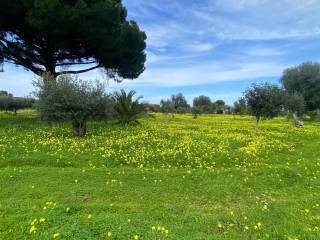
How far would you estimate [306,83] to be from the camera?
58.6m

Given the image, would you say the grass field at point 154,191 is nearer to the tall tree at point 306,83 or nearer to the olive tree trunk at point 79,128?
the olive tree trunk at point 79,128

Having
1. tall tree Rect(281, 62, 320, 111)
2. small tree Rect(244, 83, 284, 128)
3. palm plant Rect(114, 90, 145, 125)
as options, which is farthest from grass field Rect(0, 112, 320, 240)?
tall tree Rect(281, 62, 320, 111)

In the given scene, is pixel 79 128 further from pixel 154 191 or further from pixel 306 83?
pixel 306 83

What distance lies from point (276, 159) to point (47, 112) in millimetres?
12500

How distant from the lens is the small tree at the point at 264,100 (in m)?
31.2

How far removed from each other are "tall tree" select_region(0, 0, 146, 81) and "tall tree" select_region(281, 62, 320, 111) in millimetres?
33847

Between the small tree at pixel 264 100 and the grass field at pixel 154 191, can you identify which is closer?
the grass field at pixel 154 191

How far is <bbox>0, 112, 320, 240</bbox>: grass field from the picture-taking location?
6969mm

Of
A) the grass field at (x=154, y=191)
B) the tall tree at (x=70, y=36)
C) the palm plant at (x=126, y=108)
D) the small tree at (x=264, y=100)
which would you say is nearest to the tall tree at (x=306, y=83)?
the small tree at (x=264, y=100)

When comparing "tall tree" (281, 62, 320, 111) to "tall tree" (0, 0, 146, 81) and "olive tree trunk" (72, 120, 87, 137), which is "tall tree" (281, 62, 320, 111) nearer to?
"tall tree" (0, 0, 146, 81)

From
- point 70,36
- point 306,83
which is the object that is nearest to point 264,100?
point 70,36

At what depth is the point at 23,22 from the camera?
29.2 metres

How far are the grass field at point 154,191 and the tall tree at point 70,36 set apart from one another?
13.0 metres

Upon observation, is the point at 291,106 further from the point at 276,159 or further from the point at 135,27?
the point at 276,159
